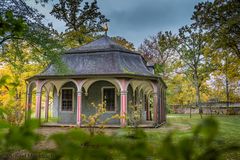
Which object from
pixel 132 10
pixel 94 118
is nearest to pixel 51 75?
pixel 94 118

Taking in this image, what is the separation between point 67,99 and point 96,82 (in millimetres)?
2772

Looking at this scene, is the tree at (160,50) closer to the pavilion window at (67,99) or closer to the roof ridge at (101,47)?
the roof ridge at (101,47)

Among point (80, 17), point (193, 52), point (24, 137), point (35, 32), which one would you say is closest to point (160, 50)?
point (193, 52)

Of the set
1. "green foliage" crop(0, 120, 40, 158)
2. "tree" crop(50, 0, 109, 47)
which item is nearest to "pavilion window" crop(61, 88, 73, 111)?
"tree" crop(50, 0, 109, 47)

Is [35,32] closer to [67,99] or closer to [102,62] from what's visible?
[102,62]

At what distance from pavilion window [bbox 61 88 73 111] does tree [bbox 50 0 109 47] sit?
15.0 meters

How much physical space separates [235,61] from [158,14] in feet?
139

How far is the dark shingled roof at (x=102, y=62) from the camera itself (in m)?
17.3

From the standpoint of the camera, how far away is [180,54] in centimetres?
3956

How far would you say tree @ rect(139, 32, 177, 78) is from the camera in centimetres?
4200

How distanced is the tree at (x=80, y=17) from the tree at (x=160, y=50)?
1118 centimetres

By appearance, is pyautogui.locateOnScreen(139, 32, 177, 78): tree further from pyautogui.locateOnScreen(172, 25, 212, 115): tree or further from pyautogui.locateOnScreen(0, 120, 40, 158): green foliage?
pyautogui.locateOnScreen(0, 120, 40, 158): green foliage

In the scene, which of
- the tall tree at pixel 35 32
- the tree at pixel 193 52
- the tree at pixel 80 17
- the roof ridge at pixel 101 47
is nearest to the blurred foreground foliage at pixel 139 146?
the tall tree at pixel 35 32

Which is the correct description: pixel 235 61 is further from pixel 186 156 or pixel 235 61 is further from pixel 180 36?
pixel 186 156
